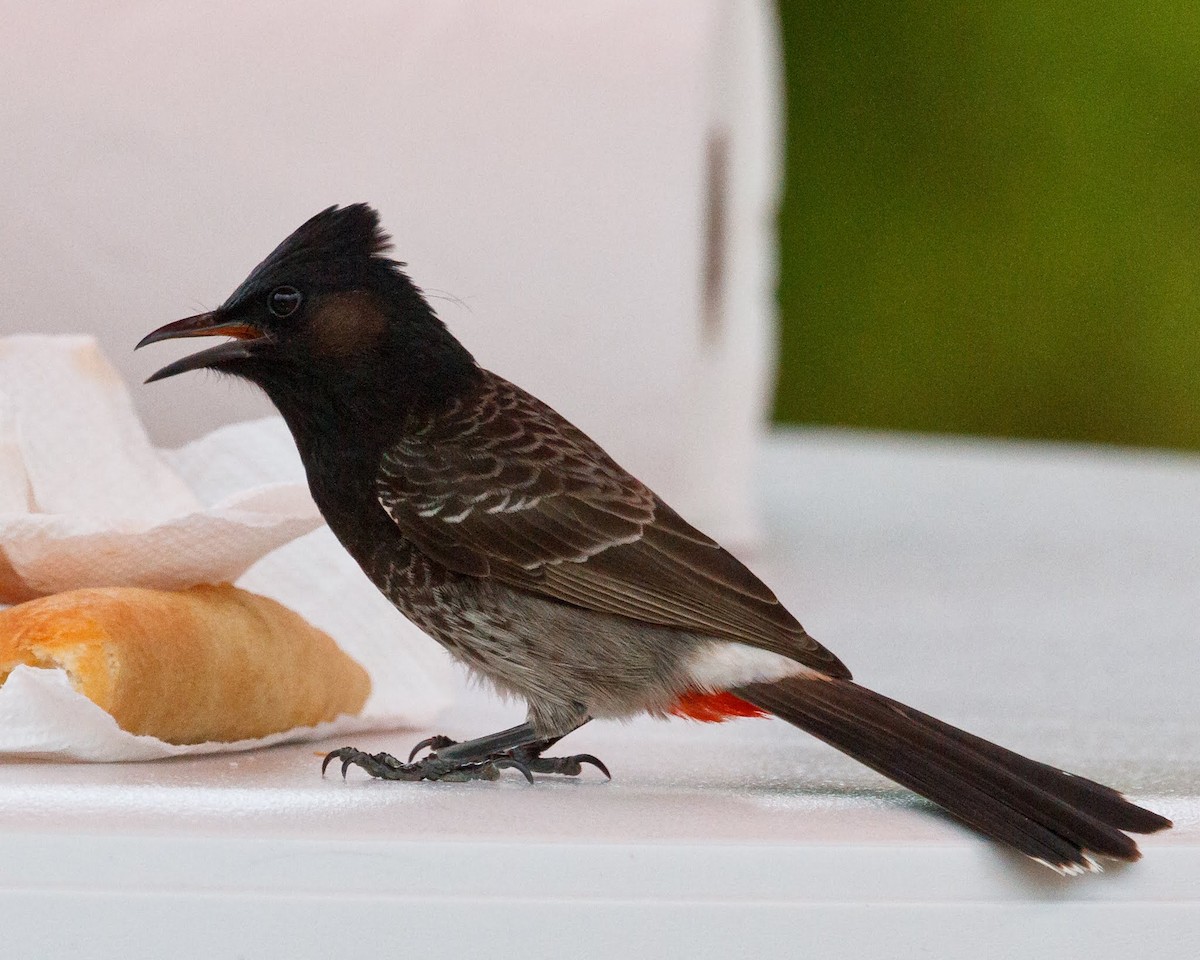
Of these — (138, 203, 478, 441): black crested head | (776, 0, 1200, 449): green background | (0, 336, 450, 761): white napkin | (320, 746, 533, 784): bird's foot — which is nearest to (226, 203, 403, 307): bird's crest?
(138, 203, 478, 441): black crested head

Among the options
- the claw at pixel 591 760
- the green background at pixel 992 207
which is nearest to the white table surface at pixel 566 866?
the claw at pixel 591 760

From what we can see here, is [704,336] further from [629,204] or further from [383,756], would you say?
[383,756]

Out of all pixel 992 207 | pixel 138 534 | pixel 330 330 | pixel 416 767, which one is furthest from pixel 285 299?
pixel 992 207

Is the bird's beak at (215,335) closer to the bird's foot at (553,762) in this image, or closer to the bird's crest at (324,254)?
the bird's crest at (324,254)

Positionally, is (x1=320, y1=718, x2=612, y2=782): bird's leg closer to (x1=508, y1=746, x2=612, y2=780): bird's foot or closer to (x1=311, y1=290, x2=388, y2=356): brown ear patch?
(x1=508, y1=746, x2=612, y2=780): bird's foot

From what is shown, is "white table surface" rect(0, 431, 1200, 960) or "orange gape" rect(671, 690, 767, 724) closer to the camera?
"white table surface" rect(0, 431, 1200, 960)

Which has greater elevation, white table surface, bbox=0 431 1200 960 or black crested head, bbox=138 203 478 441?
black crested head, bbox=138 203 478 441

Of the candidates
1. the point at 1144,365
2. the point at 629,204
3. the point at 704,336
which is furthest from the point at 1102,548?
the point at 1144,365
